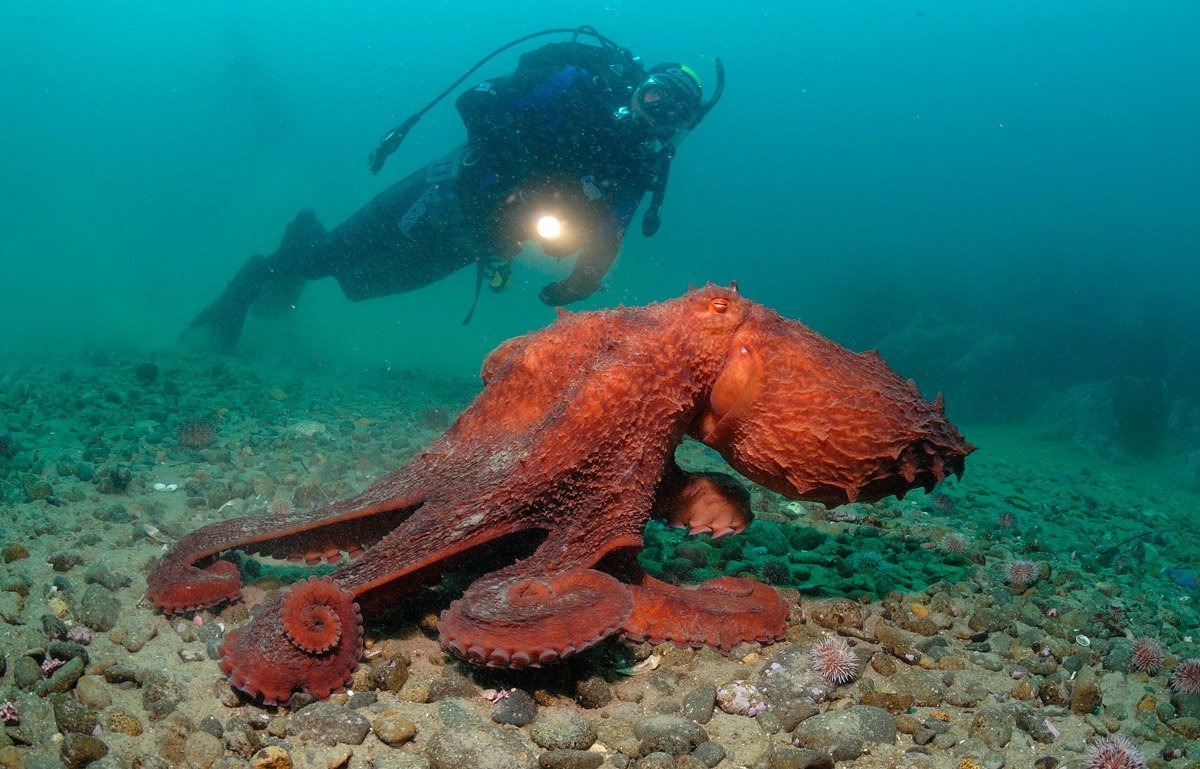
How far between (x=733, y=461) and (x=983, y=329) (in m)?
26.5

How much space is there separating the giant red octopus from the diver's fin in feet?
36.1

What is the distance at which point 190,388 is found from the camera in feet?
30.5

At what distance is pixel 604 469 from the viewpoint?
112 inches

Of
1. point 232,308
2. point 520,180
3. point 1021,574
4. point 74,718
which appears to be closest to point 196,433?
point 74,718

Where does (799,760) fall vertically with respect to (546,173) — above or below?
below

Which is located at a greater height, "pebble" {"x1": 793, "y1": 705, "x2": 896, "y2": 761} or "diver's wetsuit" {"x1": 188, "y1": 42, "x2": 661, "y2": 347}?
"diver's wetsuit" {"x1": 188, "y1": 42, "x2": 661, "y2": 347}

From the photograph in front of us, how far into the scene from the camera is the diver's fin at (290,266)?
13.0 metres

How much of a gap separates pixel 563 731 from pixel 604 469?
1015 mm

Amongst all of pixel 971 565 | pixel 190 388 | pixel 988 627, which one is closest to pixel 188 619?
pixel 988 627

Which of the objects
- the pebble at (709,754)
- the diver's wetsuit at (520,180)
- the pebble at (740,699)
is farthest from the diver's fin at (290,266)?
the pebble at (709,754)

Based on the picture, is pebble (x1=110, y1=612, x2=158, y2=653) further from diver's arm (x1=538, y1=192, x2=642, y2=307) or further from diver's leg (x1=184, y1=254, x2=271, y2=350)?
diver's leg (x1=184, y1=254, x2=271, y2=350)

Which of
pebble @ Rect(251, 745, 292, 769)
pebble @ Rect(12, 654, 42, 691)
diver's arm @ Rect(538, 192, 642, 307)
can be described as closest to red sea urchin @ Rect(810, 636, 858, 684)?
pebble @ Rect(251, 745, 292, 769)

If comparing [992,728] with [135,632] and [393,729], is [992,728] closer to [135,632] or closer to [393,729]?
[393,729]

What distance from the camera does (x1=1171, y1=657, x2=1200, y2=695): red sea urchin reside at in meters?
3.16
